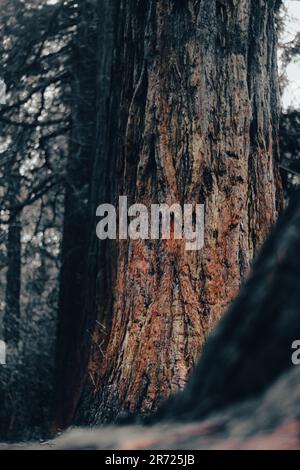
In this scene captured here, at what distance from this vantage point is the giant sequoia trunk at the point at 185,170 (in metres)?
4.62

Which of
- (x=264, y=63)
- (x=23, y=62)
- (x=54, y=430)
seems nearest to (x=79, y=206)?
(x=23, y=62)

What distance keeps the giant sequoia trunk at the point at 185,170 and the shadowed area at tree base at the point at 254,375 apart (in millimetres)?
3586

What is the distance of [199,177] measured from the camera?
4.75m

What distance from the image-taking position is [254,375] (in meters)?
0.73

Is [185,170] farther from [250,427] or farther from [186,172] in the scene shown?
[250,427]

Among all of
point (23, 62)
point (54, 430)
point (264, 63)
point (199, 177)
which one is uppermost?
point (23, 62)

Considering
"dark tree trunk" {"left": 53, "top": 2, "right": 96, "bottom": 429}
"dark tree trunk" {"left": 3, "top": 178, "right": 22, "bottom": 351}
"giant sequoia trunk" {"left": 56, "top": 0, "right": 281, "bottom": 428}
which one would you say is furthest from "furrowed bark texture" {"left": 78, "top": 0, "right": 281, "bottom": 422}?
"dark tree trunk" {"left": 3, "top": 178, "right": 22, "bottom": 351}

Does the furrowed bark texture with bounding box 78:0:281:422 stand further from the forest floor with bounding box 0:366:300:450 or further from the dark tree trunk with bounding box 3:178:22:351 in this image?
the dark tree trunk with bounding box 3:178:22:351

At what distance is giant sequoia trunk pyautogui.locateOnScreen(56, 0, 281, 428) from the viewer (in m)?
4.62

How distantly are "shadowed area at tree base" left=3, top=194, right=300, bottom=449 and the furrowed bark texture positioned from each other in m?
3.69

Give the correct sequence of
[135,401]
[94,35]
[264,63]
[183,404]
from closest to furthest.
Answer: [183,404] → [135,401] → [264,63] → [94,35]

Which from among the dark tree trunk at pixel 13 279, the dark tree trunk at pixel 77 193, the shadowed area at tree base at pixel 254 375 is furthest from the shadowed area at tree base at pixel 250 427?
the dark tree trunk at pixel 13 279

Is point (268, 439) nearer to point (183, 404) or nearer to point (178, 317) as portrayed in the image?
point (183, 404)

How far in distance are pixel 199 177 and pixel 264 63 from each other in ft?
3.56
